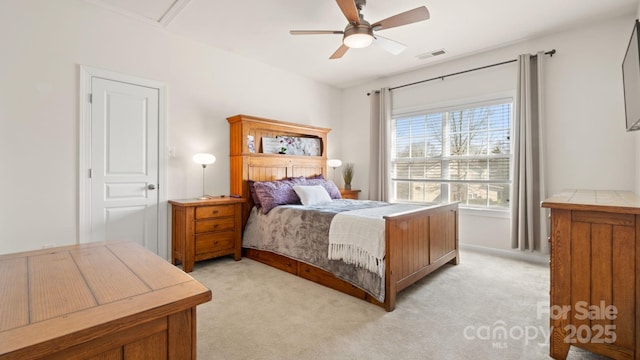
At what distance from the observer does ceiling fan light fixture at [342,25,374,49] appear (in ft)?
9.04

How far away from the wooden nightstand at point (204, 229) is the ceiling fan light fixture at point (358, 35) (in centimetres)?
221

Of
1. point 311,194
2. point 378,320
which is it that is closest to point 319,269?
point 378,320

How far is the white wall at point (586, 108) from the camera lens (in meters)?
3.24

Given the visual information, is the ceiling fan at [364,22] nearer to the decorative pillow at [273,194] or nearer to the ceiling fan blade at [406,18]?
the ceiling fan blade at [406,18]

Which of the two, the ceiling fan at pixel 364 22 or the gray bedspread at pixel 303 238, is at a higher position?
the ceiling fan at pixel 364 22

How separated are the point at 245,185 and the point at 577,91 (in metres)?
4.15

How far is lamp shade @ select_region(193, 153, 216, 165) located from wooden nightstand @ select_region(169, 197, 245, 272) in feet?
1.57

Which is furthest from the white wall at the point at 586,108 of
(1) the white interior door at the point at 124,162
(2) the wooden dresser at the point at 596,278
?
(1) the white interior door at the point at 124,162

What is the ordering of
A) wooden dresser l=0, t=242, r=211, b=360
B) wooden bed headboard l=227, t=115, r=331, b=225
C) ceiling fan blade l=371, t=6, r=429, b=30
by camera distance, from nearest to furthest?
wooden dresser l=0, t=242, r=211, b=360 → ceiling fan blade l=371, t=6, r=429, b=30 → wooden bed headboard l=227, t=115, r=331, b=225

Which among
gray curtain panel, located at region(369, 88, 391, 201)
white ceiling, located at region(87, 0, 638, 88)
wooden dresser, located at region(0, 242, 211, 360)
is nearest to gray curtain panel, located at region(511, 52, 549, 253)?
white ceiling, located at region(87, 0, 638, 88)

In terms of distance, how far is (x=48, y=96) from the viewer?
2828 mm

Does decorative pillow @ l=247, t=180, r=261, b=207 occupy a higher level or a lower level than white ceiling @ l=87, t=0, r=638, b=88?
lower

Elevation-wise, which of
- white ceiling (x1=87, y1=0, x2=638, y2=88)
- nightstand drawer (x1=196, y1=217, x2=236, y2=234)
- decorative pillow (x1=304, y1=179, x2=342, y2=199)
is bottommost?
nightstand drawer (x1=196, y1=217, x2=236, y2=234)

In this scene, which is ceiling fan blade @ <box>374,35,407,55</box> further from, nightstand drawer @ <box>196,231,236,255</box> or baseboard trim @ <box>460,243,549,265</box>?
baseboard trim @ <box>460,243,549,265</box>
